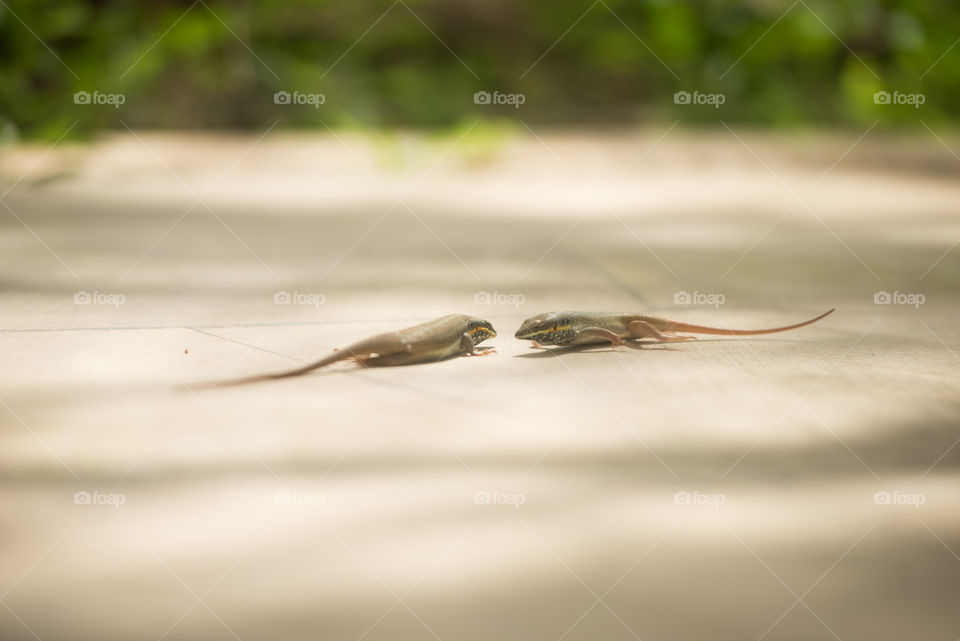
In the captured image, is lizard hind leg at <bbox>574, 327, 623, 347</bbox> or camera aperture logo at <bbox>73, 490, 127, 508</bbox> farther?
lizard hind leg at <bbox>574, 327, 623, 347</bbox>

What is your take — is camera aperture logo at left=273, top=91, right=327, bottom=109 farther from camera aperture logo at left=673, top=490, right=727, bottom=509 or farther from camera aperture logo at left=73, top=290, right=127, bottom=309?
camera aperture logo at left=673, top=490, right=727, bottom=509

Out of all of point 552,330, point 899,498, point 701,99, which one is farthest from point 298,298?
point 701,99

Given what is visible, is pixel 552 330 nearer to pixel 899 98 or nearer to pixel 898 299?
pixel 898 299

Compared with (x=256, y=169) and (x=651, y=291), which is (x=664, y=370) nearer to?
(x=651, y=291)

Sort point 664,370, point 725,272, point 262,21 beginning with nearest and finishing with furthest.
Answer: point 664,370, point 725,272, point 262,21

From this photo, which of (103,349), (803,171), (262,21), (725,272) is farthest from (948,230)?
(262,21)

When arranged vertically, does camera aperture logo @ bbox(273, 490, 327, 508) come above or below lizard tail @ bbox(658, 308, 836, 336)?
below

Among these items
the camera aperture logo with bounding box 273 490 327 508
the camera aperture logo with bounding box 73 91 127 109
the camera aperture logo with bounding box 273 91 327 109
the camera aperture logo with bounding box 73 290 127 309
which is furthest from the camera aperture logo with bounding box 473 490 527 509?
the camera aperture logo with bounding box 273 91 327 109
